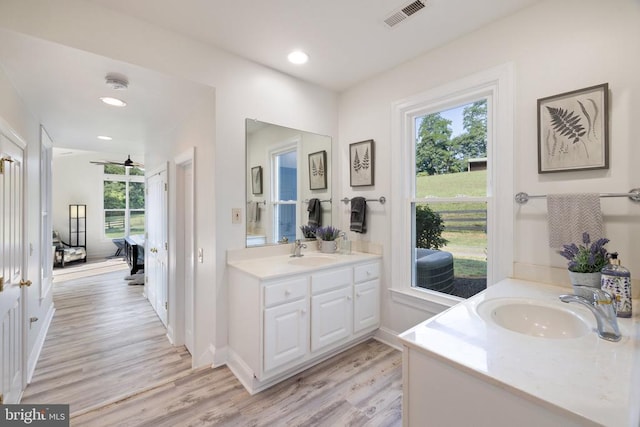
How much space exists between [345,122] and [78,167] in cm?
825

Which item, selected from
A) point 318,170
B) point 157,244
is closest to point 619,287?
point 318,170

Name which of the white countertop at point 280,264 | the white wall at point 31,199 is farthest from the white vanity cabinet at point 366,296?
the white wall at point 31,199

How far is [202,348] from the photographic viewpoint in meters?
2.38

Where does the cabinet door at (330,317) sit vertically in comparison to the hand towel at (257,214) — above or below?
below

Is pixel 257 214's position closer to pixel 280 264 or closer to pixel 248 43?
pixel 280 264

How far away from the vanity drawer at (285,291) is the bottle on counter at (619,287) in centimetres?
169

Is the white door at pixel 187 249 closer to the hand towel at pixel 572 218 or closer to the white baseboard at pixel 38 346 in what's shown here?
the white baseboard at pixel 38 346

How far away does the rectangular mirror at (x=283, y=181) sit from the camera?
2461 millimetres

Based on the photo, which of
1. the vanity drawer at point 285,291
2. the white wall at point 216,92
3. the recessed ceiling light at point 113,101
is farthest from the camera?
the recessed ceiling light at point 113,101

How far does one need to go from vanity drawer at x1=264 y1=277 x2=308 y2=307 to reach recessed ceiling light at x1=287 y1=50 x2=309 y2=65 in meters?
1.89

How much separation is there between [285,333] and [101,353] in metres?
2.15

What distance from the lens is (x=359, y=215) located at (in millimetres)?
2838

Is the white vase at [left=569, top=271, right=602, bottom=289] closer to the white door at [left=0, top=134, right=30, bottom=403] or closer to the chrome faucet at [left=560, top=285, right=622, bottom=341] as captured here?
the chrome faucet at [left=560, top=285, right=622, bottom=341]

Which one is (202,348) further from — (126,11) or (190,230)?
(126,11)
